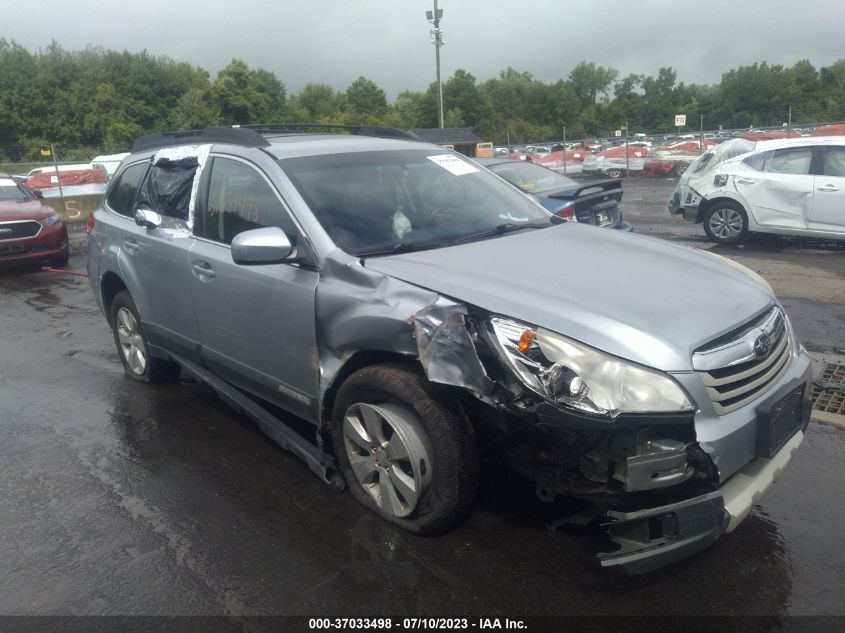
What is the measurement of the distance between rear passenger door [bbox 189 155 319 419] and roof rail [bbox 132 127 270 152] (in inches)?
5.6

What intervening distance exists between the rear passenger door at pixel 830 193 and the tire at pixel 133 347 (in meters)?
8.83

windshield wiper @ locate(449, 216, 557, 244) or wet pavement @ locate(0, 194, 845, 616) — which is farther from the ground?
windshield wiper @ locate(449, 216, 557, 244)

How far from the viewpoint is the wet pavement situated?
9.41 ft

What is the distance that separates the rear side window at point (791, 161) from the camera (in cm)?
1011

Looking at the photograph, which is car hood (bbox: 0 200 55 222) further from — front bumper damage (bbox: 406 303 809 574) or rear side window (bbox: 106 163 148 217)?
front bumper damage (bbox: 406 303 809 574)

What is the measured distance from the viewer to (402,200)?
396 cm

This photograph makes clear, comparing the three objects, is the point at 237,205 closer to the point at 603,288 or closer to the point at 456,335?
the point at 456,335

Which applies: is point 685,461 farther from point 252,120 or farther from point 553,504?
point 252,120

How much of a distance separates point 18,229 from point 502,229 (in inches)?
397

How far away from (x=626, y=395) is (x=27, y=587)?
104 inches

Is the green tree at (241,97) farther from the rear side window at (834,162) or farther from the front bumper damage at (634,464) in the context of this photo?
the front bumper damage at (634,464)

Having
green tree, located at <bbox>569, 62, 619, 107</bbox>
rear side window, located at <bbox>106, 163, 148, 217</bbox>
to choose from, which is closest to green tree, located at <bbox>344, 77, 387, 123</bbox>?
green tree, located at <bbox>569, 62, 619, 107</bbox>

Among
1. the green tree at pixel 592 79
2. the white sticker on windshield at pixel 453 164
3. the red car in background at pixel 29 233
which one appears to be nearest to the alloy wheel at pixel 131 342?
the white sticker on windshield at pixel 453 164

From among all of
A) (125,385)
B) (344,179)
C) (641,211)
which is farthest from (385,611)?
(641,211)
